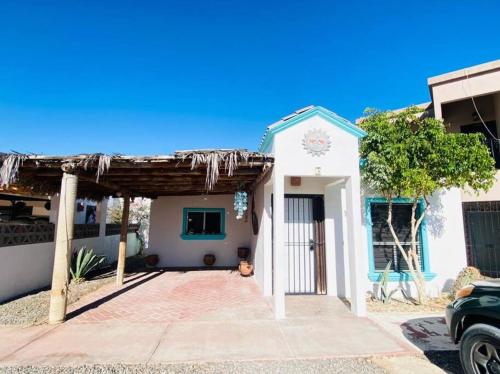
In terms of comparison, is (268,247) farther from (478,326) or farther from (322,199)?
(478,326)

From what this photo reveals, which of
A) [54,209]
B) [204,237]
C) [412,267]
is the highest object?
[54,209]

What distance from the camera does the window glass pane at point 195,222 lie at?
11.0 metres

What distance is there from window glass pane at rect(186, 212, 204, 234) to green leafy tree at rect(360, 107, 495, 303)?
7.09 meters

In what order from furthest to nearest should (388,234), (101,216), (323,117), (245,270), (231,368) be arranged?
(101,216)
(245,270)
(388,234)
(323,117)
(231,368)

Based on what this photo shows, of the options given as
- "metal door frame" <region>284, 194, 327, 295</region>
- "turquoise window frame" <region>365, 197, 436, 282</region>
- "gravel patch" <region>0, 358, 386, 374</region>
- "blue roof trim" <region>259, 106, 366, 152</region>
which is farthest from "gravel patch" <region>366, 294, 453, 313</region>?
"blue roof trim" <region>259, 106, 366, 152</region>

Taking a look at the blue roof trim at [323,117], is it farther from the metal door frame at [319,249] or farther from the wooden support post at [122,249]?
the wooden support post at [122,249]

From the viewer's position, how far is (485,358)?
2803mm

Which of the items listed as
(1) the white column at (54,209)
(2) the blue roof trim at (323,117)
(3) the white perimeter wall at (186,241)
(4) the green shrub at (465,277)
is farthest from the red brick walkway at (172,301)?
(4) the green shrub at (465,277)

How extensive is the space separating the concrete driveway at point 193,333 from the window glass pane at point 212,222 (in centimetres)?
465

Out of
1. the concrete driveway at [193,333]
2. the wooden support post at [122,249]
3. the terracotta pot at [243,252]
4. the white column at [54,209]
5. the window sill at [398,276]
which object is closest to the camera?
the concrete driveway at [193,333]

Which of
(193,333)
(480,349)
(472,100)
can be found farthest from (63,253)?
(472,100)

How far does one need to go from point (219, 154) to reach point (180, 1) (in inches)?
196

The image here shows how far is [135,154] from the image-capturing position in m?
5.06

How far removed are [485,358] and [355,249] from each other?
2486mm
